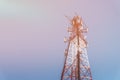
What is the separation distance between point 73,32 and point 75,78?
209 inches

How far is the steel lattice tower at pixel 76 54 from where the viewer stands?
22031 mm

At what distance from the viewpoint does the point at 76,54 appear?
22.3 meters

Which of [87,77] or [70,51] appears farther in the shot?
[70,51]

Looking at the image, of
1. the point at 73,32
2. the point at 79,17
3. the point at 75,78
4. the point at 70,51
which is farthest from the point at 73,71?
the point at 79,17

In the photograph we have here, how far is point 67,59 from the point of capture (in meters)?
24.1

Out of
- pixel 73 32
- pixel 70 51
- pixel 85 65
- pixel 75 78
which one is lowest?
pixel 75 78


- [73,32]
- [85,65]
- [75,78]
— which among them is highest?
[73,32]

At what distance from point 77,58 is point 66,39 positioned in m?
3.08

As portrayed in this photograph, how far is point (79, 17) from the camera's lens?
22125mm

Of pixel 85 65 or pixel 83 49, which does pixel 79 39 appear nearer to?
pixel 83 49

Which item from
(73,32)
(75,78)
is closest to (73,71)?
(75,78)

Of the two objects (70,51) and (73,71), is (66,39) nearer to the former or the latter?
(70,51)

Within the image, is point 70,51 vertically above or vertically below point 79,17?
below

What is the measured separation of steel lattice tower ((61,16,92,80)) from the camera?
2203cm
